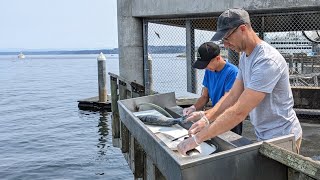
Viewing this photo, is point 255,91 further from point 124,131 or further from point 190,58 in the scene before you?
point 124,131

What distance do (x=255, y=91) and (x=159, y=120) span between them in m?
2.21

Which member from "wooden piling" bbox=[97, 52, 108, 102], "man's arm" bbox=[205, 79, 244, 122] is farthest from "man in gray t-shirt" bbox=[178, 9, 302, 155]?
"wooden piling" bbox=[97, 52, 108, 102]

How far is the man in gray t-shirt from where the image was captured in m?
3.00

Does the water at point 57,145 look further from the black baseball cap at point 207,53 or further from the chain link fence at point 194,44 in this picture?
the black baseball cap at point 207,53

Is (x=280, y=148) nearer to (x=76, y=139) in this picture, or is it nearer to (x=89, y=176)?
(x=89, y=176)

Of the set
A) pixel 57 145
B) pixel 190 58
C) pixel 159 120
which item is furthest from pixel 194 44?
pixel 57 145

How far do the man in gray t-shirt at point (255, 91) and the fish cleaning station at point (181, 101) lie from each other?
18 cm

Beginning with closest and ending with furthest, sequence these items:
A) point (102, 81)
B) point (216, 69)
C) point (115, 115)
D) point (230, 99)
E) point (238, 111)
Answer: point (238, 111) → point (230, 99) → point (216, 69) → point (115, 115) → point (102, 81)

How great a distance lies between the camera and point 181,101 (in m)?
11.1

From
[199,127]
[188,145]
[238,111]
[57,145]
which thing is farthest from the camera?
[57,145]

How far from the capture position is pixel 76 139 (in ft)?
59.8

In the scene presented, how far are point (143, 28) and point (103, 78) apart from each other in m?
12.4

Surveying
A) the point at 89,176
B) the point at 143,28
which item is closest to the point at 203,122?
the point at 143,28

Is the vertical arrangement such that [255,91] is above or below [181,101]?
above
